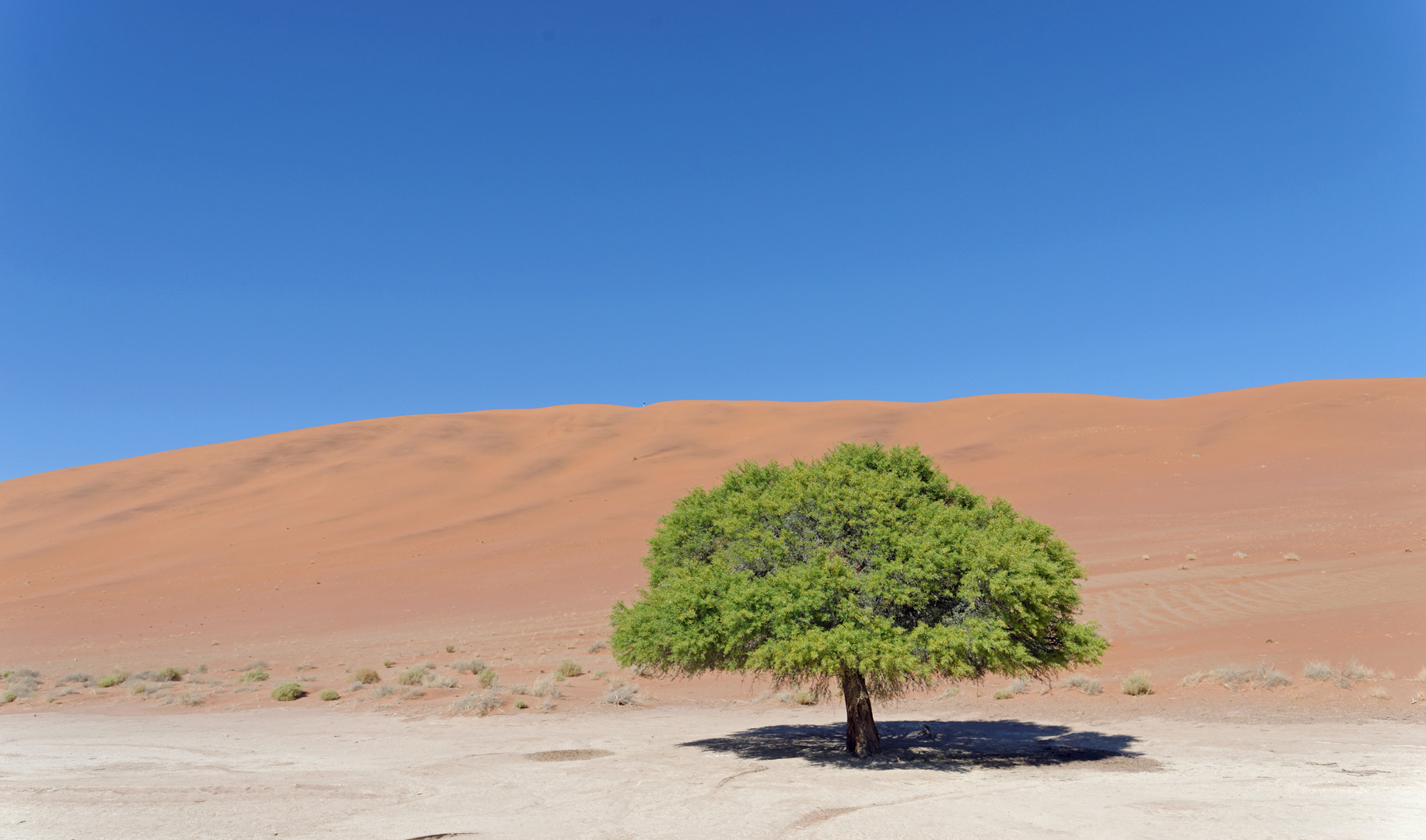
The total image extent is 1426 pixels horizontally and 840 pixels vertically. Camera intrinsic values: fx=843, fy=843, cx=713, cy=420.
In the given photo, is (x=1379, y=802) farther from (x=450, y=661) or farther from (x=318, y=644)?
(x=318, y=644)

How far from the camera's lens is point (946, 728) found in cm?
1766

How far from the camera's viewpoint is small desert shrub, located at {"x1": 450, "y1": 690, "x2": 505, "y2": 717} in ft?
67.5

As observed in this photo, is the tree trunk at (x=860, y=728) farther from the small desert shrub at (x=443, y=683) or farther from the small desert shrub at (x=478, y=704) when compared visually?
the small desert shrub at (x=443, y=683)

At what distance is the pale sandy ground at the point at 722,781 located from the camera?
983 centimetres

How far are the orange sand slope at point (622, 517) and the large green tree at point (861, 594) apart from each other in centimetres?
1145

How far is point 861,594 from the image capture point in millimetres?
12539

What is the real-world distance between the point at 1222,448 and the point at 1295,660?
4276 centimetres

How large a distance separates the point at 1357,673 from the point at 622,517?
140ft

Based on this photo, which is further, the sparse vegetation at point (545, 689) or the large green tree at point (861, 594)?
the sparse vegetation at point (545, 689)

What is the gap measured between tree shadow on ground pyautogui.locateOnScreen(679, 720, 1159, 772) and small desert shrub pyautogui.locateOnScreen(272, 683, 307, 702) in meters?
13.2

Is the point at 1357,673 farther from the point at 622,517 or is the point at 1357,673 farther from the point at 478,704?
the point at 622,517

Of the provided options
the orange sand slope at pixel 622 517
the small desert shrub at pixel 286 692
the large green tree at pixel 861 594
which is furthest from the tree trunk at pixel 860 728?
the small desert shrub at pixel 286 692

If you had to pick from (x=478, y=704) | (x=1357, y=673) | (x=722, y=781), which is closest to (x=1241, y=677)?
(x=1357, y=673)

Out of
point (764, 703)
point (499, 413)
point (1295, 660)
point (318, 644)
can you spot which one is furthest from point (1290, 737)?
point (499, 413)
